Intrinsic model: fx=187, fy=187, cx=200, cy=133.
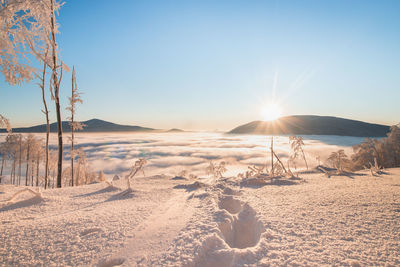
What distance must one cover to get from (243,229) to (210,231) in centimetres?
48

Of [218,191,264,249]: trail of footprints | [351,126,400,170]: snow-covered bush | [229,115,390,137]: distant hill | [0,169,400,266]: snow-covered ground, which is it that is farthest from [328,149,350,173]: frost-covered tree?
[229,115,390,137]: distant hill

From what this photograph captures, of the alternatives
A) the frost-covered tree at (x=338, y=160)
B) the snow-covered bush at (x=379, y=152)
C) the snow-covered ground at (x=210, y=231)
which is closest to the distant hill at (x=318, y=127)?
the snow-covered bush at (x=379, y=152)

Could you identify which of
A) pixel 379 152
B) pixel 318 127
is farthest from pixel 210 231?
pixel 318 127

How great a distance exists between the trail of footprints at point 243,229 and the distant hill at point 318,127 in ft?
295

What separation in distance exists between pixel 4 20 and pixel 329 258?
447 centimetres

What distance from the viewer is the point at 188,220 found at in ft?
5.63

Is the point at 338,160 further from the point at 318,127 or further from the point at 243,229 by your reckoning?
the point at 318,127

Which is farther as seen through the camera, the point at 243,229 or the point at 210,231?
the point at 243,229

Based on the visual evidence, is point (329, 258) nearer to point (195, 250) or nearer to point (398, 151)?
point (195, 250)

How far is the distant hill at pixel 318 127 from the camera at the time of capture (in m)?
92.3

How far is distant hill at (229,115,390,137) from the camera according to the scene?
92294 millimetres

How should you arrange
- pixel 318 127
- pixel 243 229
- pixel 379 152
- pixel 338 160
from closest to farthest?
pixel 243 229
pixel 338 160
pixel 379 152
pixel 318 127

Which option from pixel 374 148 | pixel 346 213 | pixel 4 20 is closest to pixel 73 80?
pixel 4 20

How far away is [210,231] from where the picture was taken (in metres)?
1.48
